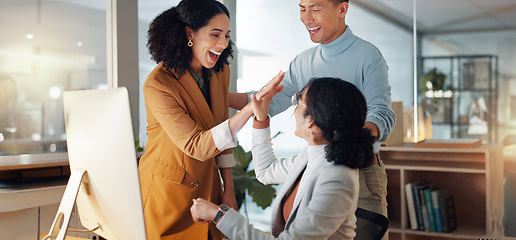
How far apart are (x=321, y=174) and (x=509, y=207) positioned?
110 inches

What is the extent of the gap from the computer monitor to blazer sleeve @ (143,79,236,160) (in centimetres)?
32

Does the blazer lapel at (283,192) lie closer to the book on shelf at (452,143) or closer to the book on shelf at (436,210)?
the book on shelf at (452,143)

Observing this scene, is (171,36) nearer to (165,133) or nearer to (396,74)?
(165,133)

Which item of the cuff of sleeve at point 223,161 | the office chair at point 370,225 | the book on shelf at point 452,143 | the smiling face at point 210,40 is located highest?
the smiling face at point 210,40

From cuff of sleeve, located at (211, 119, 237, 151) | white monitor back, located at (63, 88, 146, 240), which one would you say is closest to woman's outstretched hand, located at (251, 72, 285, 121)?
cuff of sleeve, located at (211, 119, 237, 151)

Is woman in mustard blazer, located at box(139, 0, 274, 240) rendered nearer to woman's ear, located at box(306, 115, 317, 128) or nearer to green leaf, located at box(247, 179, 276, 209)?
woman's ear, located at box(306, 115, 317, 128)

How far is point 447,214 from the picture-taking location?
146 inches

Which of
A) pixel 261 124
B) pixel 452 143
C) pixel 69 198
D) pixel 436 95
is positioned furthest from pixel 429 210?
pixel 69 198

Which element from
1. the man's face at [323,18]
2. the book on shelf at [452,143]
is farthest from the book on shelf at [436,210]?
the man's face at [323,18]

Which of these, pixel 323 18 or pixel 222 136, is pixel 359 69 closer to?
pixel 323 18

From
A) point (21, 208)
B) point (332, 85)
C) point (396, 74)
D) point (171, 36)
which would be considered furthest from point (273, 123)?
point (332, 85)

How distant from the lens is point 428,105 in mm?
3783

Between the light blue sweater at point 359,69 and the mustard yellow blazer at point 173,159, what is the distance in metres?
0.43

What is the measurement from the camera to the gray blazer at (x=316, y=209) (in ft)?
4.27
